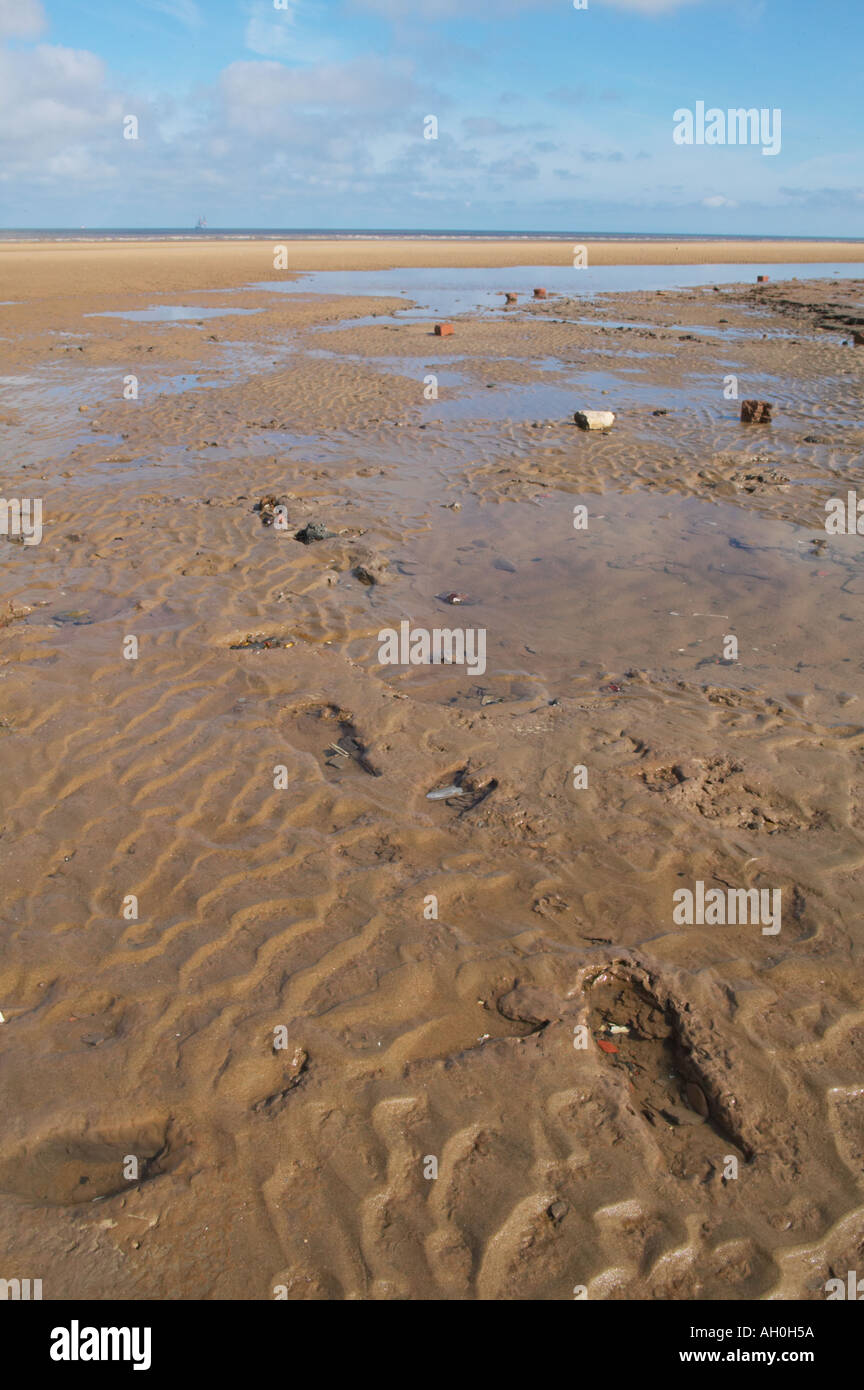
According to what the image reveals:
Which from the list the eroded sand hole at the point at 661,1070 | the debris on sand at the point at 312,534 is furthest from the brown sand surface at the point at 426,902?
the debris on sand at the point at 312,534

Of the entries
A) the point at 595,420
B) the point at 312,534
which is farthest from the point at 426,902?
the point at 595,420

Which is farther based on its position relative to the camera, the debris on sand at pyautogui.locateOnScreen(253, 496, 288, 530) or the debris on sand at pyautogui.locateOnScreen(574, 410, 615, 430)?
the debris on sand at pyautogui.locateOnScreen(574, 410, 615, 430)

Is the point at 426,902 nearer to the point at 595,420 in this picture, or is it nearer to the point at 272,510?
the point at 272,510

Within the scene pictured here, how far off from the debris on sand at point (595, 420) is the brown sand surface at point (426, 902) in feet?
10.7

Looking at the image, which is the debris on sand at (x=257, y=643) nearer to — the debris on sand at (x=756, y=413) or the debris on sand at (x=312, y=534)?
the debris on sand at (x=312, y=534)

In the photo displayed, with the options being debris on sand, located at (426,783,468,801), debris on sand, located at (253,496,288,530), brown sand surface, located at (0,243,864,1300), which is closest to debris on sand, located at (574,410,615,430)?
brown sand surface, located at (0,243,864,1300)

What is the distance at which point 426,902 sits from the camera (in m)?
3.46

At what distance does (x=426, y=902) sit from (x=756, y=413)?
11.0 meters

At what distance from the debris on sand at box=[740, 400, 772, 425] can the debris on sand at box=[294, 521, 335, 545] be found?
302 inches

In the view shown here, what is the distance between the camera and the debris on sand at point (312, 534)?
7.42 metres

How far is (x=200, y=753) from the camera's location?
444 centimetres

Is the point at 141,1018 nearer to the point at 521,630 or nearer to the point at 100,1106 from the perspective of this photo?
the point at 100,1106

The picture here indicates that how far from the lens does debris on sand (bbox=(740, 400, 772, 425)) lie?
11883mm

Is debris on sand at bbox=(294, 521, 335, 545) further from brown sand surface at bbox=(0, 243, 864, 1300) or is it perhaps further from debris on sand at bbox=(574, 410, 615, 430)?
debris on sand at bbox=(574, 410, 615, 430)
